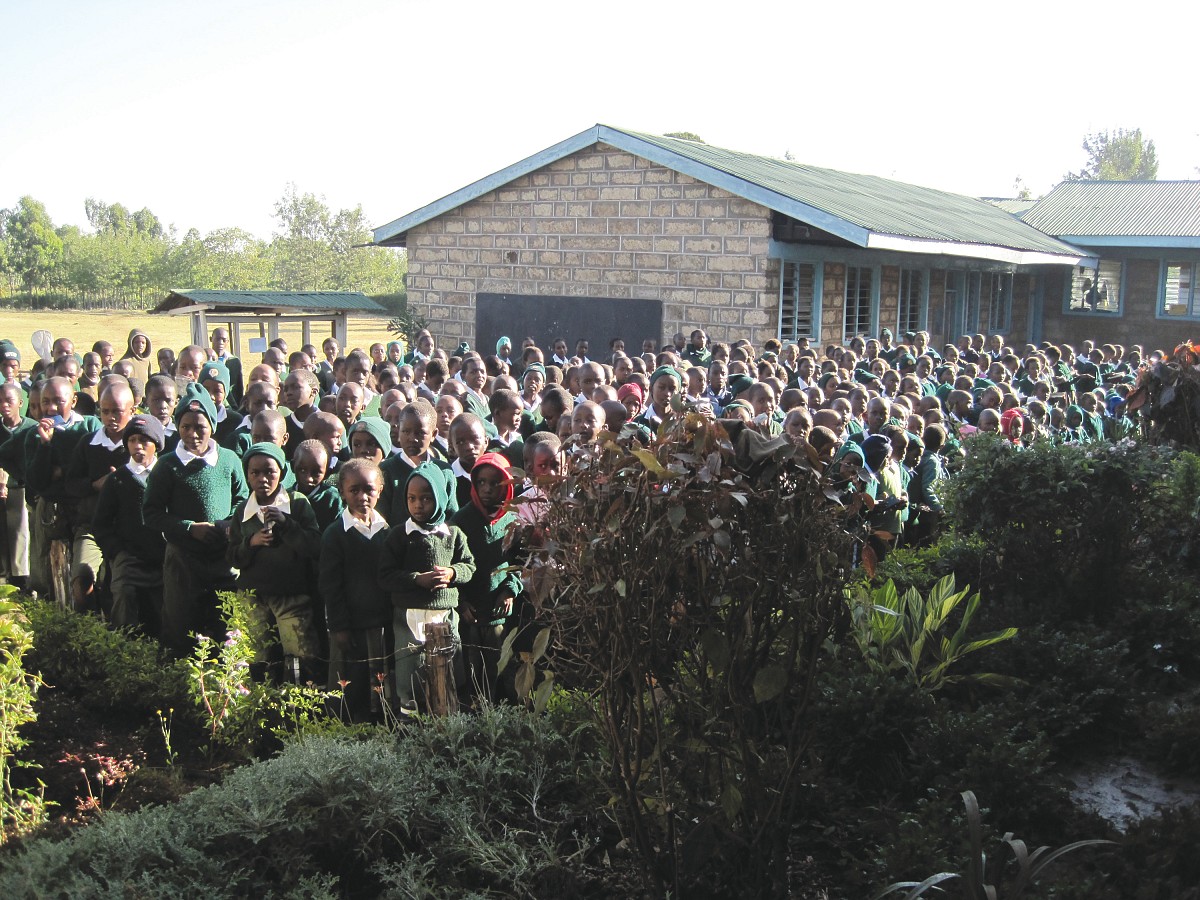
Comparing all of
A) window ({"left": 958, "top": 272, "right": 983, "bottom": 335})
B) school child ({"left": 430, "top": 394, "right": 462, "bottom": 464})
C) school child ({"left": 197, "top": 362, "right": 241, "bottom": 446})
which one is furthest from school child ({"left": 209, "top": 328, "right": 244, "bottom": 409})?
window ({"left": 958, "top": 272, "right": 983, "bottom": 335})

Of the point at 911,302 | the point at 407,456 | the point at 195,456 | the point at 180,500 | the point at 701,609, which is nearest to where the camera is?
the point at 701,609

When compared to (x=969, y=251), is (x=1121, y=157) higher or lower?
higher

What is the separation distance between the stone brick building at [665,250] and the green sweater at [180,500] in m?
11.8

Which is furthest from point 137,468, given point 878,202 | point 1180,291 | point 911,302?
point 1180,291

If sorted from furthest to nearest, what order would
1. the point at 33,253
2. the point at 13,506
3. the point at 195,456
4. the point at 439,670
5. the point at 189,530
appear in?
the point at 33,253 → the point at 13,506 → the point at 195,456 → the point at 189,530 → the point at 439,670

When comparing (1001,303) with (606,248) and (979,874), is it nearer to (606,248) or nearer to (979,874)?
(606,248)

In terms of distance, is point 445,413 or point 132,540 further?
point 445,413

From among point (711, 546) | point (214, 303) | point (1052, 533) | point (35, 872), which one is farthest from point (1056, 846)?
point (214, 303)

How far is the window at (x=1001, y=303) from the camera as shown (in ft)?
85.9

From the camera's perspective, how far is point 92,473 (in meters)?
7.04

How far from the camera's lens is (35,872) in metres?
3.23

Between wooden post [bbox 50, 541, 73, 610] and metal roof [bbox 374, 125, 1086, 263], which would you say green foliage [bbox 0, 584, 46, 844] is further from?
metal roof [bbox 374, 125, 1086, 263]

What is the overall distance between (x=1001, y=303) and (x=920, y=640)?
2361 cm

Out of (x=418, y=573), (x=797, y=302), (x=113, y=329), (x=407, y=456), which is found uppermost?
(x=797, y=302)
